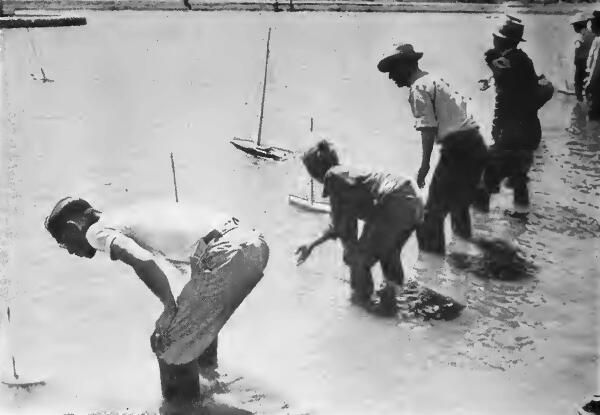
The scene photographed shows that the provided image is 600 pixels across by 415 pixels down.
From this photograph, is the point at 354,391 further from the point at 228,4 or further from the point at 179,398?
the point at 228,4

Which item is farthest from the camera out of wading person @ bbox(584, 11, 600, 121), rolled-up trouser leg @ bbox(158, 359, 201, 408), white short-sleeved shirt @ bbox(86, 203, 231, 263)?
wading person @ bbox(584, 11, 600, 121)

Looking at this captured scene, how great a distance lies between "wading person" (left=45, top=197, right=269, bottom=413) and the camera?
7.50 feet

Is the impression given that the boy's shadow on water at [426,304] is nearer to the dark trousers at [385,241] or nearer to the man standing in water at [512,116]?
the dark trousers at [385,241]

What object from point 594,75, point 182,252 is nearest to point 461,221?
point 594,75

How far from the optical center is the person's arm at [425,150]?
9.86 feet

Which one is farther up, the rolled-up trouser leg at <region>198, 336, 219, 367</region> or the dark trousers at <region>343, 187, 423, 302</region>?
the dark trousers at <region>343, 187, 423, 302</region>

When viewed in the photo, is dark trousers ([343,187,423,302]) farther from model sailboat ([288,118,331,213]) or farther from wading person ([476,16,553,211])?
wading person ([476,16,553,211])

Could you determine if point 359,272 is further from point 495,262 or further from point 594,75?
point 594,75

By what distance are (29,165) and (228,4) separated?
44.3 inches

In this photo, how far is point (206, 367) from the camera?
2732 millimetres

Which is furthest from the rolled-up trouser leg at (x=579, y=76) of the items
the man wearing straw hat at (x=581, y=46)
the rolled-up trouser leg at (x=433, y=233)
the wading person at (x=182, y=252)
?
the wading person at (x=182, y=252)

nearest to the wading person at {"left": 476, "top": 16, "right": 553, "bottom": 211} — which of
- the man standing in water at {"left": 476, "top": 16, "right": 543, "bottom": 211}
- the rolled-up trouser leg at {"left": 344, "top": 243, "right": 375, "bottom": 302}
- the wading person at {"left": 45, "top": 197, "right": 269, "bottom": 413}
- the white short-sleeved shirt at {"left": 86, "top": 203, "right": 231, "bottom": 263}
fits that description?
the man standing in water at {"left": 476, "top": 16, "right": 543, "bottom": 211}

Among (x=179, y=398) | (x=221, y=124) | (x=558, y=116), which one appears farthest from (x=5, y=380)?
(x=558, y=116)

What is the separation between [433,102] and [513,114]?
40 centimetres
